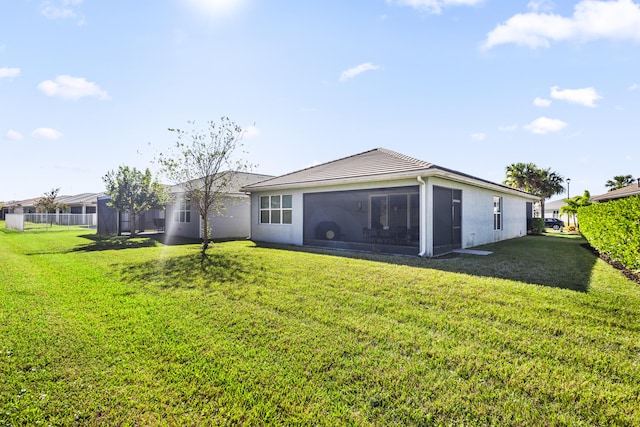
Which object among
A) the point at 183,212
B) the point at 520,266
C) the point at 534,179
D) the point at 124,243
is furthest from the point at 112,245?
the point at 534,179

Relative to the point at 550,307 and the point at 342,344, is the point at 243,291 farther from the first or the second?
the point at 550,307

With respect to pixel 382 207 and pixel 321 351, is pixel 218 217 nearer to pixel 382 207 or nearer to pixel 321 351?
pixel 382 207

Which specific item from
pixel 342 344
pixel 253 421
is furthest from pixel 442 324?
pixel 253 421

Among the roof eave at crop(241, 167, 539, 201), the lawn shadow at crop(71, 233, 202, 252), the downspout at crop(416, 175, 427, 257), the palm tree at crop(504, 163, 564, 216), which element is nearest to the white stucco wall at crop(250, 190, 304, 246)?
the roof eave at crop(241, 167, 539, 201)

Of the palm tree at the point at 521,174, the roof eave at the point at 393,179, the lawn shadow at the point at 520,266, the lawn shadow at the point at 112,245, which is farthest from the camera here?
the palm tree at the point at 521,174

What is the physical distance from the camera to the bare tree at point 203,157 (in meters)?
12.3

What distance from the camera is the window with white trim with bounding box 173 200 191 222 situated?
18250 millimetres

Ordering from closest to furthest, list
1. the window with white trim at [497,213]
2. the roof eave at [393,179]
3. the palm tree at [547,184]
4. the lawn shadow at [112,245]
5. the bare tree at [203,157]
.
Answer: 1. the roof eave at [393,179]
2. the bare tree at [203,157]
3. the lawn shadow at [112,245]
4. the window with white trim at [497,213]
5. the palm tree at [547,184]

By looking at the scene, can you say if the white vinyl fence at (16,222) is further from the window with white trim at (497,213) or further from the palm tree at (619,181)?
the palm tree at (619,181)

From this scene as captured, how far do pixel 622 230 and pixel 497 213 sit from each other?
833 cm

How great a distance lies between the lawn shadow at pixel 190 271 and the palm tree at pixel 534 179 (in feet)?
113

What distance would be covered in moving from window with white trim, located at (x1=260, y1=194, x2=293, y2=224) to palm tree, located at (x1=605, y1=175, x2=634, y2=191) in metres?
42.2

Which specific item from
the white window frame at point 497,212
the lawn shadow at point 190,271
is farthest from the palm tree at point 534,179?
the lawn shadow at point 190,271

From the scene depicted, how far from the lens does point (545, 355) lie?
11.0 ft
